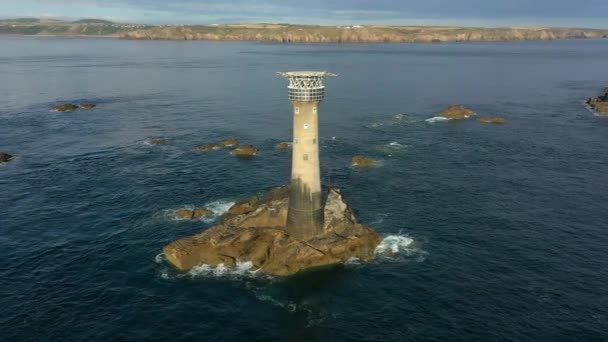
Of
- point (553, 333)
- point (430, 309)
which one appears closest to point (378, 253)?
point (430, 309)

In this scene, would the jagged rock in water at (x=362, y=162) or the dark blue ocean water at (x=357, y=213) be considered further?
the jagged rock in water at (x=362, y=162)

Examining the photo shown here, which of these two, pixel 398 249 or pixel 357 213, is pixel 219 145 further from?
pixel 398 249

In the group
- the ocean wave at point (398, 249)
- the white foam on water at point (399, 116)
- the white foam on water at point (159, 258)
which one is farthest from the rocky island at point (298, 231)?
the white foam on water at point (399, 116)

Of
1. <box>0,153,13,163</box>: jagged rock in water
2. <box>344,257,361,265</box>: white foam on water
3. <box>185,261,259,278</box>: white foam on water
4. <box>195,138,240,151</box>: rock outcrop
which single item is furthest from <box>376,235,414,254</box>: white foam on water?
<box>0,153,13,163</box>: jagged rock in water

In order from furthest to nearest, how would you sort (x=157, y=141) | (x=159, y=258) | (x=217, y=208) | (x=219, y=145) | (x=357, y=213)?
(x=157, y=141) < (x=219, y=145) < (x=217, y=208) < (x=357, y=213) < (x=159, y=258)

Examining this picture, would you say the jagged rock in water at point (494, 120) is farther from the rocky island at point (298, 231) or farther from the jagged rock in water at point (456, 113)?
the rocky island at point (298, 231)

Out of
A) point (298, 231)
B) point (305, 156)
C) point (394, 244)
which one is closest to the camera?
point (305, 156)

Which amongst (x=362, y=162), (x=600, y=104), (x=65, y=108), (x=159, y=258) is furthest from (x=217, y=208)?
(x=600, y=104)
